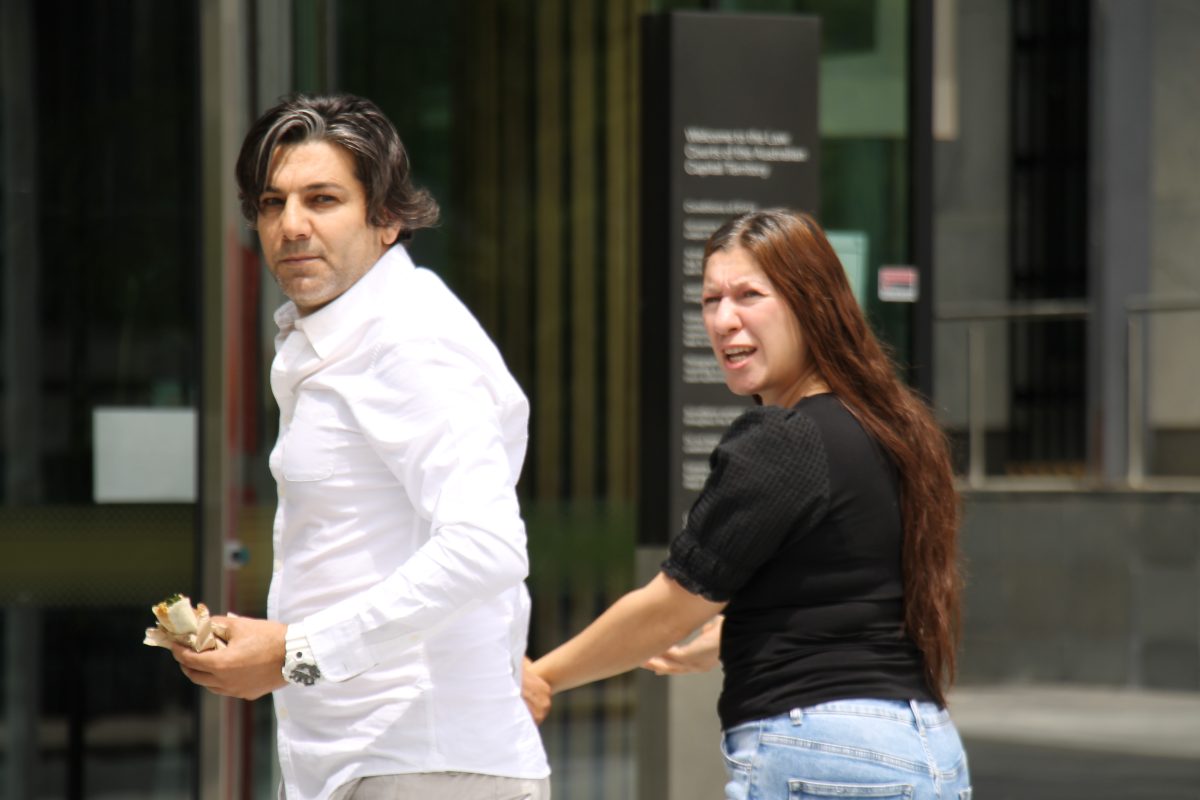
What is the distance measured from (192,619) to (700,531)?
69cm

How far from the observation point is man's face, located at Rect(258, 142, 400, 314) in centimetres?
242

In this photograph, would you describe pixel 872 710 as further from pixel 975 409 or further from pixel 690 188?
pixel 975 409

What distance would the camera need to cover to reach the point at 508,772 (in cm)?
237

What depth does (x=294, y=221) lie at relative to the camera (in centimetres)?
241

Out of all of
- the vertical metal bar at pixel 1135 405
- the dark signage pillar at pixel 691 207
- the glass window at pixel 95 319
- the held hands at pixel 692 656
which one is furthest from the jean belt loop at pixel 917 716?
the vertical metal bar at pixel 1135 405

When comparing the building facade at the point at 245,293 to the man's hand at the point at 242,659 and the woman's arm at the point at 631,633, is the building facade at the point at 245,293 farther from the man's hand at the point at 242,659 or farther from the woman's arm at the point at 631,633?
the man's hand at the point at 242,659

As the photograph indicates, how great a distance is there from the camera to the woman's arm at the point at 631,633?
263 centimetres

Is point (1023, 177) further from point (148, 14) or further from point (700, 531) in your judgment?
point (700, 531)

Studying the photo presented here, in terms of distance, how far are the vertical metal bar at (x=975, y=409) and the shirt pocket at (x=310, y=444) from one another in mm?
11157

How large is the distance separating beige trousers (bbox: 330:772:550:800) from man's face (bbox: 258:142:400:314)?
612mm

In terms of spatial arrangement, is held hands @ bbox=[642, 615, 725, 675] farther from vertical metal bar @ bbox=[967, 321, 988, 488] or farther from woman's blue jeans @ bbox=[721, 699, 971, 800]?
vertical metal bar @ bbox=[967, 321, 988, 488]

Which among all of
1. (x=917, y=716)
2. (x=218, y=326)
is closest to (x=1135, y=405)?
(x=218, y=326)

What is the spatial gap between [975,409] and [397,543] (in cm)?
1121

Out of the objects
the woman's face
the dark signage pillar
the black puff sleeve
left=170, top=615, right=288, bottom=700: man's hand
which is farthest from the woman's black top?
the dark signage pillar
